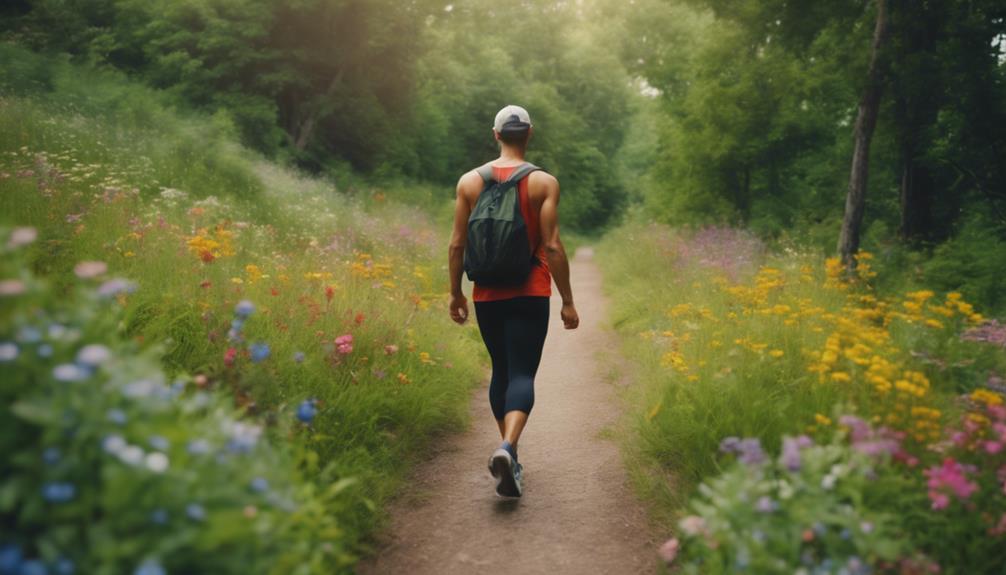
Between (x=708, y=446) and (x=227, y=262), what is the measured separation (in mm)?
3977

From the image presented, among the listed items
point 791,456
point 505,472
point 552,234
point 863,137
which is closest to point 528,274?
point 552,234

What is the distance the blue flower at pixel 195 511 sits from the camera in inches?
57.9

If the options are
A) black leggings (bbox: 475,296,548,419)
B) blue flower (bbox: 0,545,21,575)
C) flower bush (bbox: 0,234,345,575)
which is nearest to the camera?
blue flower (bbox: 0,545,21,575)

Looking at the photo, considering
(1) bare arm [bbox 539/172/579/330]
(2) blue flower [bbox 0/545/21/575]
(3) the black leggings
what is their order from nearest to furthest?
1. (2) blue flower [bbox 0/545/21/575]
2. (1) bare arm [bbox 539/172/579/330]
3. (3) the black leggings

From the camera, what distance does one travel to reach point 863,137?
27.2ft

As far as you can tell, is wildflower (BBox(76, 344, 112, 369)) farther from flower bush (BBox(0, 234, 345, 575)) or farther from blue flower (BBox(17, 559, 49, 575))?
blue flower (BBox(17, 559, 49, 575))

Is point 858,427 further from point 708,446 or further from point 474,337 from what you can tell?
point 474,337

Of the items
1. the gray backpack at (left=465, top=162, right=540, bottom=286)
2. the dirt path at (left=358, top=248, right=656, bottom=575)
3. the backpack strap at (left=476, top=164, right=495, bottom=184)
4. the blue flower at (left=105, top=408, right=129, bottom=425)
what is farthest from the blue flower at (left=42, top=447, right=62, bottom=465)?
the backpack strap at (left=476, top=164, right=495, bottom=184)

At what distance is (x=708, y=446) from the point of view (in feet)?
11.7

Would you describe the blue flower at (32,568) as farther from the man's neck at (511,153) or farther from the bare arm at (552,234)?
the man's neck at (511,153)

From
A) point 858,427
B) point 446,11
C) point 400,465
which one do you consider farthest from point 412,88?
point 858,427

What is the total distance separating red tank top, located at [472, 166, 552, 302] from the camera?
139 inches

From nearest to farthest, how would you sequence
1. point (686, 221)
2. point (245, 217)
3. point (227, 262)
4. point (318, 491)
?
point (318, 491) < point (227, 262) < point (245, 217) < point (686, 221)

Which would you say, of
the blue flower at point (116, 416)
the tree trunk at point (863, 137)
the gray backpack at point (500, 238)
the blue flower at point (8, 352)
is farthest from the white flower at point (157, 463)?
the tree trunk at point (863, 137)
